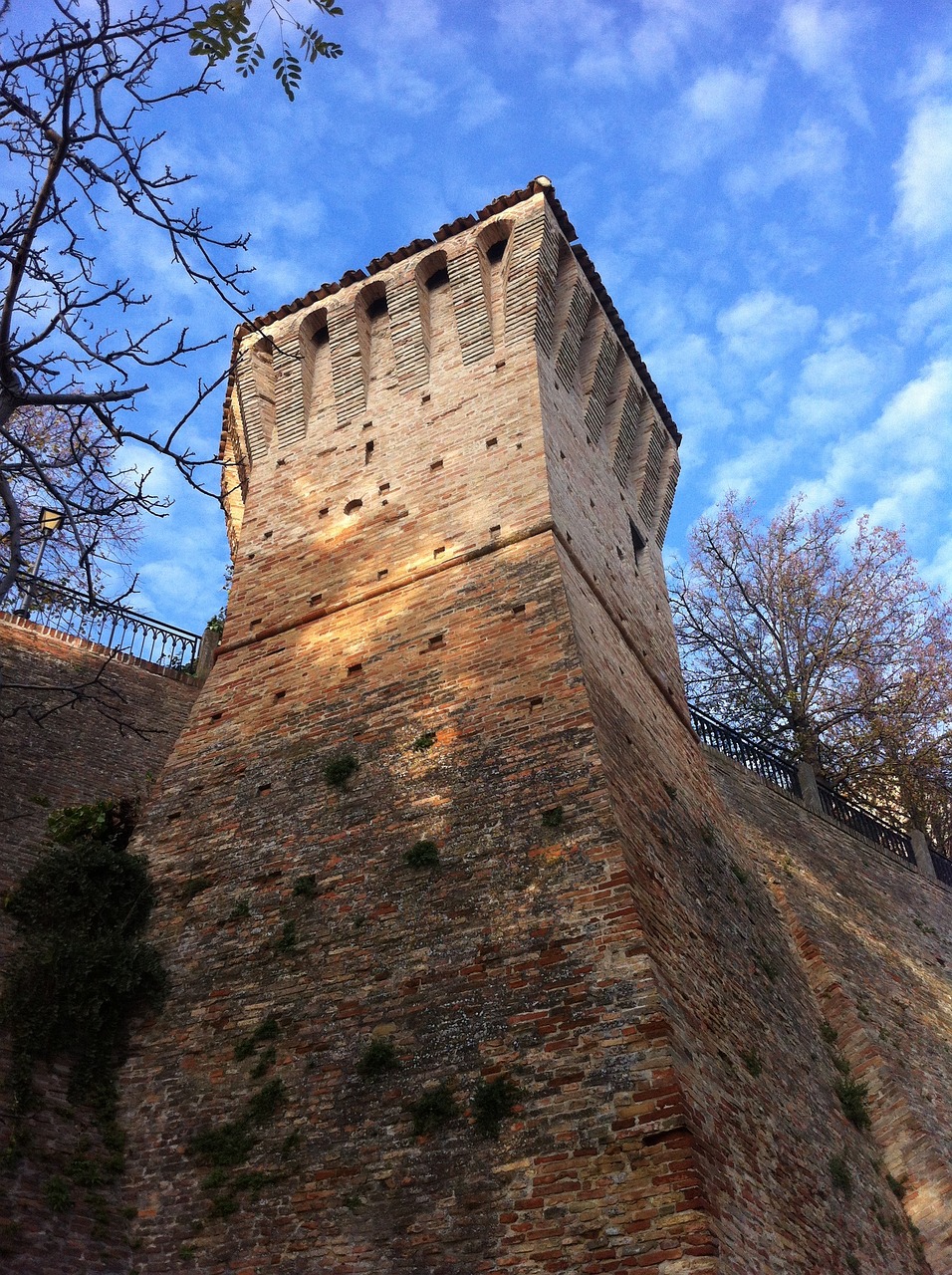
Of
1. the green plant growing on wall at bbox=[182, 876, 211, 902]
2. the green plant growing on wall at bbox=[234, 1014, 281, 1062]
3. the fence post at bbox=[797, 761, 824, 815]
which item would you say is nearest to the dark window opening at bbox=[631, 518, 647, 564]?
the fence post at bbox=[797, 761, 824, 815]

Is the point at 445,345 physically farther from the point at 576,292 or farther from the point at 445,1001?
the point at 445,1001

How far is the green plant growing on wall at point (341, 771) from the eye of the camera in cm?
840

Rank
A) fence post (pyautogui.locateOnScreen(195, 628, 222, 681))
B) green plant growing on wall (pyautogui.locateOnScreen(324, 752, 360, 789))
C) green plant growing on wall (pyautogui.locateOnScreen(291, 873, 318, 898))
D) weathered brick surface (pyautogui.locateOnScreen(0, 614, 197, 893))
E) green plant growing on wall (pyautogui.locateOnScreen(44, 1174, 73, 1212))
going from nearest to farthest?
green plant growing on wall (pyautogui.locateOnScreen(44, 1174, 73, 1212)) < green plant growing on wall (pyautogui.locateOnScreen(291, 873, 318, 898)) < green plant growing on wall (pyautogui.locateOnScreen(324, 752, 360, 789)) < weathered brick surface (pyautogui.locateOnScreen(0, 614, 197, 893)) < fence post (pyautogui.locateOnScreen(195, 628, 222, 681))

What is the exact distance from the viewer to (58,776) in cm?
1040

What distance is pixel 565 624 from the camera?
844 centimetres

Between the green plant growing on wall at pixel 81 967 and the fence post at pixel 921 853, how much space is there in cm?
1193

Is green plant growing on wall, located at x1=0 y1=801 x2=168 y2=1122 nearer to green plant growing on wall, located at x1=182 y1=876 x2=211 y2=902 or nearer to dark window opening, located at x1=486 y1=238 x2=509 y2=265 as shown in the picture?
green plant growing on wall, located at x1=182 y1=876 x2=211 y2=902

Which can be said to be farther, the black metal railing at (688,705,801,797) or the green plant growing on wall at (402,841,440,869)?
the black metal railing at (688,705,801,797)

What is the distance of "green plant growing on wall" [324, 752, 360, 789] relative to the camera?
8.40 metres

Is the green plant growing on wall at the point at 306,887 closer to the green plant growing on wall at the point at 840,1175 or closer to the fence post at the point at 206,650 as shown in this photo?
the green plant growing on wall at the point at 840,1175

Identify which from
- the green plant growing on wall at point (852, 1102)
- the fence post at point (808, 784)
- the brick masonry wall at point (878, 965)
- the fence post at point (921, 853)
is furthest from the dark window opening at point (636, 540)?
the fence post at point (921, 853)

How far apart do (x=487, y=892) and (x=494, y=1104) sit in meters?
1.35

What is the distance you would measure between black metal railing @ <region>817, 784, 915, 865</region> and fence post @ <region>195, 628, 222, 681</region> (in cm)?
812

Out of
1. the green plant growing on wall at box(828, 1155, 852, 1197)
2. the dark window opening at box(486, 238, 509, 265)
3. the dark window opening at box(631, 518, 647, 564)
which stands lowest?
the green plant growing on wall at box(828, 1155, 852, 1197)
